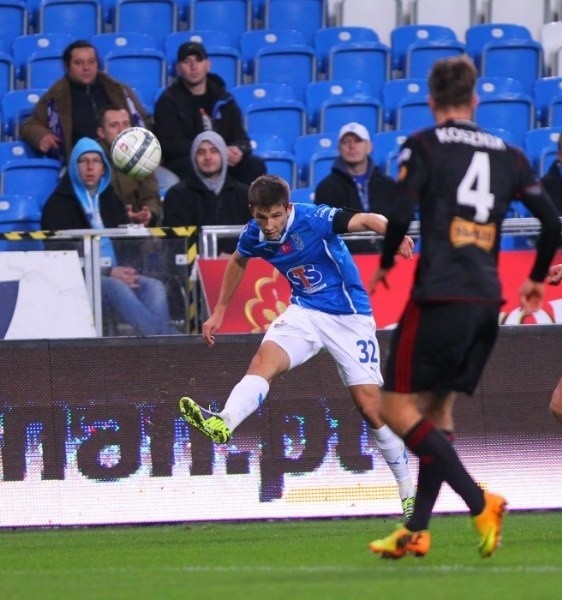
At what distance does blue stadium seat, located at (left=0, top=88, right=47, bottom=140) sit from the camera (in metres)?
14.5

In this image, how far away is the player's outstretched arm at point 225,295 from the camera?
8898 millimetres

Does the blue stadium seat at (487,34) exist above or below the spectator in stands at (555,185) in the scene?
above

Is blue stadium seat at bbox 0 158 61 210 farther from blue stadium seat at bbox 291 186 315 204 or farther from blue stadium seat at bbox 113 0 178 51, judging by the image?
blue stadium seat at bbox 113 0 178 51

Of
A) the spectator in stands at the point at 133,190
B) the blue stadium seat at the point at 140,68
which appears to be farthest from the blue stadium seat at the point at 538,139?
the spectator in stands at the point at 133,190

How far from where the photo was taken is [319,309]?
28.8ft

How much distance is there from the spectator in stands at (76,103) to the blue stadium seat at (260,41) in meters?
2.73

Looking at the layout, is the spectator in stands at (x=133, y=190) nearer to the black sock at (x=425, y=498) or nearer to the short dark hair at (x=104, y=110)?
the short dark hair at (x=104, y=110)

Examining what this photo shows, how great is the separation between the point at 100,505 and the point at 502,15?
8965 millimetres

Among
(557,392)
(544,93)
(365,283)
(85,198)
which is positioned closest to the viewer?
(557,392)

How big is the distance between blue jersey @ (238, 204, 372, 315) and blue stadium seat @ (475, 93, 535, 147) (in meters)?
6.78

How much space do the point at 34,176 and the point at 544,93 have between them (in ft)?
18.2

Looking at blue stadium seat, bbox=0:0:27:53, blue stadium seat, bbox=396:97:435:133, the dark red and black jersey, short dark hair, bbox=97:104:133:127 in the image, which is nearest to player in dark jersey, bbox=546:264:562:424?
the dark red and black jersey

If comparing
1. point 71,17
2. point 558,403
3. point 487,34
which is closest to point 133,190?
point 71,17

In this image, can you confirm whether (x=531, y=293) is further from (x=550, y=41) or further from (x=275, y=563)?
(x=550, y=41)
